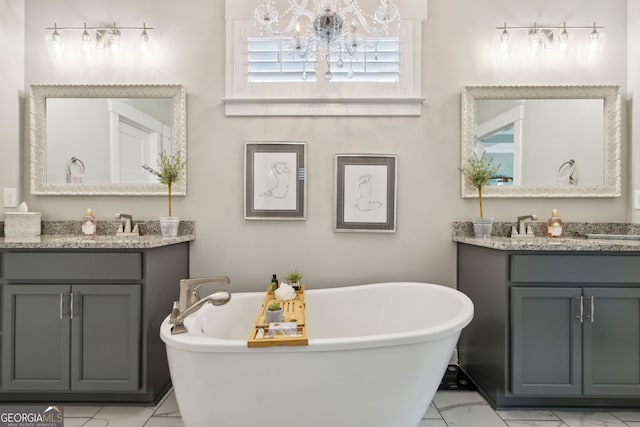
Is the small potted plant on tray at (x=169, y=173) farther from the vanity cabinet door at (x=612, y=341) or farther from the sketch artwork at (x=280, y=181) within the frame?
the vanity cabinet door at (x=612, y=341)

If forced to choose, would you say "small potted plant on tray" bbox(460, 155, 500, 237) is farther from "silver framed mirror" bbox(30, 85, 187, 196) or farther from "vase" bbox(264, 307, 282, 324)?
"silver framed mirror" bbox(30, 85, 187, 196)

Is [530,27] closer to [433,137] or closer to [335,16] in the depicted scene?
[433,137]

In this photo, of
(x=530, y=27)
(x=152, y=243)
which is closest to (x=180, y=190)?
(x=152, y=243)

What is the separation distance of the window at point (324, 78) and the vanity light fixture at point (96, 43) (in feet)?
1.95

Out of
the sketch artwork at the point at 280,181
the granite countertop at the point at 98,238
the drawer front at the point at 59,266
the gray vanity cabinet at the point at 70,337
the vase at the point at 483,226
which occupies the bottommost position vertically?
the gray vanity cabinet at the point at 70,337

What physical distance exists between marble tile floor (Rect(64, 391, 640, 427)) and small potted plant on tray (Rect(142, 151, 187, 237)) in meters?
1.01

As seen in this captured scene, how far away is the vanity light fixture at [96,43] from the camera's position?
90.3 inches

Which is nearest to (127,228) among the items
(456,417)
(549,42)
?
(456,417)

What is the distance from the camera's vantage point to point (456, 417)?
1.78 metres

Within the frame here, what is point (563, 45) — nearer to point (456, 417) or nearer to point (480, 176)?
point (480, 176)

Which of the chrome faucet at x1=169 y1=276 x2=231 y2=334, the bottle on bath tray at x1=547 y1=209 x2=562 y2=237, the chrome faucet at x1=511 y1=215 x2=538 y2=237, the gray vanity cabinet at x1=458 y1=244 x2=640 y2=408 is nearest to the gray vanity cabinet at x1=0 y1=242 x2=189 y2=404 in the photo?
the chrome faucet at x1=169 y1=276 x2=231 y2=334

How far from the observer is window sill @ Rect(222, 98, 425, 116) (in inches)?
90.9

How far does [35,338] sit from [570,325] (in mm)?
2858

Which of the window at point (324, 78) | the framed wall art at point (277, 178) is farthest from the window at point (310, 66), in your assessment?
the framed wall art at point (277, 178)
